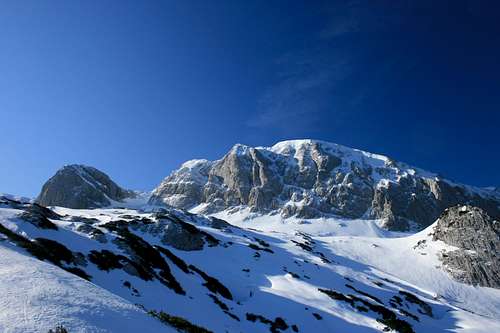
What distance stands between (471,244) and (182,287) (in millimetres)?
119547

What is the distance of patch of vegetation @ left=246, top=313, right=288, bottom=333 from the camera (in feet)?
119

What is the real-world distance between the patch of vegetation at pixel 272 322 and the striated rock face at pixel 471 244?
305ft

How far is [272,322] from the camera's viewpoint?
122 feet

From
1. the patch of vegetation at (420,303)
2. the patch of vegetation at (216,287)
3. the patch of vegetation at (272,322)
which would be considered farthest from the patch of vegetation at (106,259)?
the patch of vegetation at (420,303)

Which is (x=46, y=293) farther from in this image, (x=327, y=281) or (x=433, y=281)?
(x=433, y=281)

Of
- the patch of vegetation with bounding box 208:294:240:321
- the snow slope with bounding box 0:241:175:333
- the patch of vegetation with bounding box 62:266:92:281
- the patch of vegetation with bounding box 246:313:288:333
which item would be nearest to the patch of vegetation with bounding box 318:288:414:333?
the patch of vegetation with bounding box 246:313:288:333

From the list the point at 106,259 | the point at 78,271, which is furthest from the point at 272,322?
the point at 78,271

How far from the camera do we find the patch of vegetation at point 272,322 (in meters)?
36.2

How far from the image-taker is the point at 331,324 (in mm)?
40656

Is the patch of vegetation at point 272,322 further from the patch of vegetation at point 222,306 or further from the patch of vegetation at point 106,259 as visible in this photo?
the patch of vegetation at point 106,259

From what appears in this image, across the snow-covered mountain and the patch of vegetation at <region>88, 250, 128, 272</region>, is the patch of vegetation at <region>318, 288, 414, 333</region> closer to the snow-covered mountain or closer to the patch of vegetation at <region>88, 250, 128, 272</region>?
the snow-covered mountain

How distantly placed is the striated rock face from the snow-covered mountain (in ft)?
17.9

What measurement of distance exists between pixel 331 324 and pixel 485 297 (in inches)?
3280

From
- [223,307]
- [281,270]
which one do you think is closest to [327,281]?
[281,270]
